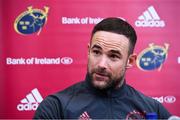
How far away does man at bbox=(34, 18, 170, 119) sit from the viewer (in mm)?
1120

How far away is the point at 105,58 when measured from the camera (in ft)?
3.68

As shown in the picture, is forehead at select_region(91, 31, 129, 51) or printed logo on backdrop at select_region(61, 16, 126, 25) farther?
printed logo on backdrop at select_region(61, 16, 126, 25)

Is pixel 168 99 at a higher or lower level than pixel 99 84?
lower

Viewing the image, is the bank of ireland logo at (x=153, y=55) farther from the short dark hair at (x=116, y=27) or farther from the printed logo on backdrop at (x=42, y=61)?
the short dark hair at (x=116, y=27)

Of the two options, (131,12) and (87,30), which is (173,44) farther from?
(87,30)

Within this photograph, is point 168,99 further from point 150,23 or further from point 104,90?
point 104,90

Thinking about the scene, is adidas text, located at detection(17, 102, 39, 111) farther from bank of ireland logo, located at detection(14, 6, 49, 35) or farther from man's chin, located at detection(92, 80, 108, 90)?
man's chin, located at detection(92, 80, 108, 90)

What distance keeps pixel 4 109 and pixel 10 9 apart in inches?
24.3

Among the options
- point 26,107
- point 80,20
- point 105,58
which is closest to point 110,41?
point 105,58

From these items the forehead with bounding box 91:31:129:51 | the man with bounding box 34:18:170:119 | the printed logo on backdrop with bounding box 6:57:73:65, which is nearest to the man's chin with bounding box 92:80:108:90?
the man with bounding box 34:18:170:119

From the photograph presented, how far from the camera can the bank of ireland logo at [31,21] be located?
213 cm

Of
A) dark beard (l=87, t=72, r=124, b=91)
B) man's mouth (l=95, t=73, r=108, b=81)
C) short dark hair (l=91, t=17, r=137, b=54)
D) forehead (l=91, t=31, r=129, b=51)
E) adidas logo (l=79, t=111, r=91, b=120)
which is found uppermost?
short dark hair (l=91, t=17, r=137, b=54)

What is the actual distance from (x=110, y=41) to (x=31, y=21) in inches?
44.1

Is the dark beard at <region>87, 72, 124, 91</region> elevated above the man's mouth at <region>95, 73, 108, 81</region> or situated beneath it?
situated beneath
